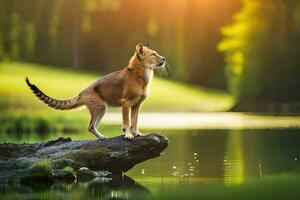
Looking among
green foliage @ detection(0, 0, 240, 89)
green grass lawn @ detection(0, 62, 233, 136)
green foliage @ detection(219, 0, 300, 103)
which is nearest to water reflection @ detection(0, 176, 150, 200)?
green grass lawn @ detection(0, 62, 233, 136)

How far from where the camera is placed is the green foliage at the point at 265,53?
20406 mm

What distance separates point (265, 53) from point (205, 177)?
1206 centimetres

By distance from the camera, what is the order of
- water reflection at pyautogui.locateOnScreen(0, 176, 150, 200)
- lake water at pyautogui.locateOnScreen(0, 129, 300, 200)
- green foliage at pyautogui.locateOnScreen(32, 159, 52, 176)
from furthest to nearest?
green foliage at pyautogui.locateOnScreen(32, 159, 52, 176) → lake water at pyautogui.locateOnScreen(0, 129, 300, 200) → water reflection at pyautogui.locateOnScreen(0, 176, 150, 200)

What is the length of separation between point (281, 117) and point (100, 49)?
6437 mm

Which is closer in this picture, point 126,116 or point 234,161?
point 126,116

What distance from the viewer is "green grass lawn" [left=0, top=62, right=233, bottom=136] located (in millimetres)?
16562

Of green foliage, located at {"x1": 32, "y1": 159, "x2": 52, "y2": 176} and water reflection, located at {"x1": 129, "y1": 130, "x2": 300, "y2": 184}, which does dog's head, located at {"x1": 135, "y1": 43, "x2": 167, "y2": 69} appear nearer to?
water reflection, located at {"x1": 129, "y1": 130, "x2": 300, "y2": 184}

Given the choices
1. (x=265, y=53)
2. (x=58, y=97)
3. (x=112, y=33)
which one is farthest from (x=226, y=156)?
(x=112, y=33)

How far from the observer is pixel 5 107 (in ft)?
59.1

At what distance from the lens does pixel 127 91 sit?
344 inches

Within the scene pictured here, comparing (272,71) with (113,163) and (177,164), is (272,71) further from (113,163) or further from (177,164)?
(113,163)

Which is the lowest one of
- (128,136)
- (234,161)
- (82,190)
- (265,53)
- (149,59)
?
(82,190)

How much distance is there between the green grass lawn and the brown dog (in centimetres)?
657

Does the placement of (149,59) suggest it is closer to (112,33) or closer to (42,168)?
(42,168)
